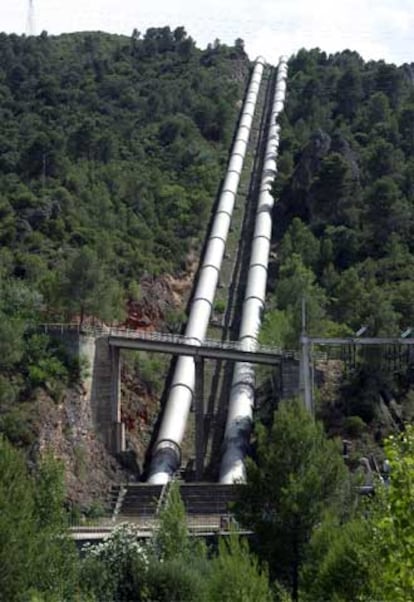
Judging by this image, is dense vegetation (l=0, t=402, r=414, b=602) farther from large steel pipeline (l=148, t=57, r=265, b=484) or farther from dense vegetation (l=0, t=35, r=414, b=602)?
large steel pipeline (l=148, t=57, r=265, b=484)

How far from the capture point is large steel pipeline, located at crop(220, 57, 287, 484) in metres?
47.3

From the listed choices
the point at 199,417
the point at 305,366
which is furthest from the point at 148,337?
the point at 305,366

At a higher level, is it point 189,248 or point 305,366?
point 189,248

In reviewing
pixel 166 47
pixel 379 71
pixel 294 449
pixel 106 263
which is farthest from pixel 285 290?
pixel 166 47

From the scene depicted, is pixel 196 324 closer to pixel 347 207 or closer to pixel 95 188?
pixel 95 188

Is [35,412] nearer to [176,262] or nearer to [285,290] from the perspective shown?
[285,290]

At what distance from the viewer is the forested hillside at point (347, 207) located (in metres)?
54.1

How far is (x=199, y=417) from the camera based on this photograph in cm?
4809

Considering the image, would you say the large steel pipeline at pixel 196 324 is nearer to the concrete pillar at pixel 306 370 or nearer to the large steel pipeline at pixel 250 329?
the large steel pipeline at pixel 250 329

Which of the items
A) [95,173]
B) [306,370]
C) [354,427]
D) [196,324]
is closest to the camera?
[354,427]

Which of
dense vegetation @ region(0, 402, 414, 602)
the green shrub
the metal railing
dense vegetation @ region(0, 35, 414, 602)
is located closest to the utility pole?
the metal railing

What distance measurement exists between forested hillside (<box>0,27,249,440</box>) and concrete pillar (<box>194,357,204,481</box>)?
15.4ft

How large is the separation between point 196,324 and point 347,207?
15410mm

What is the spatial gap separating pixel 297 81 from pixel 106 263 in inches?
2081
